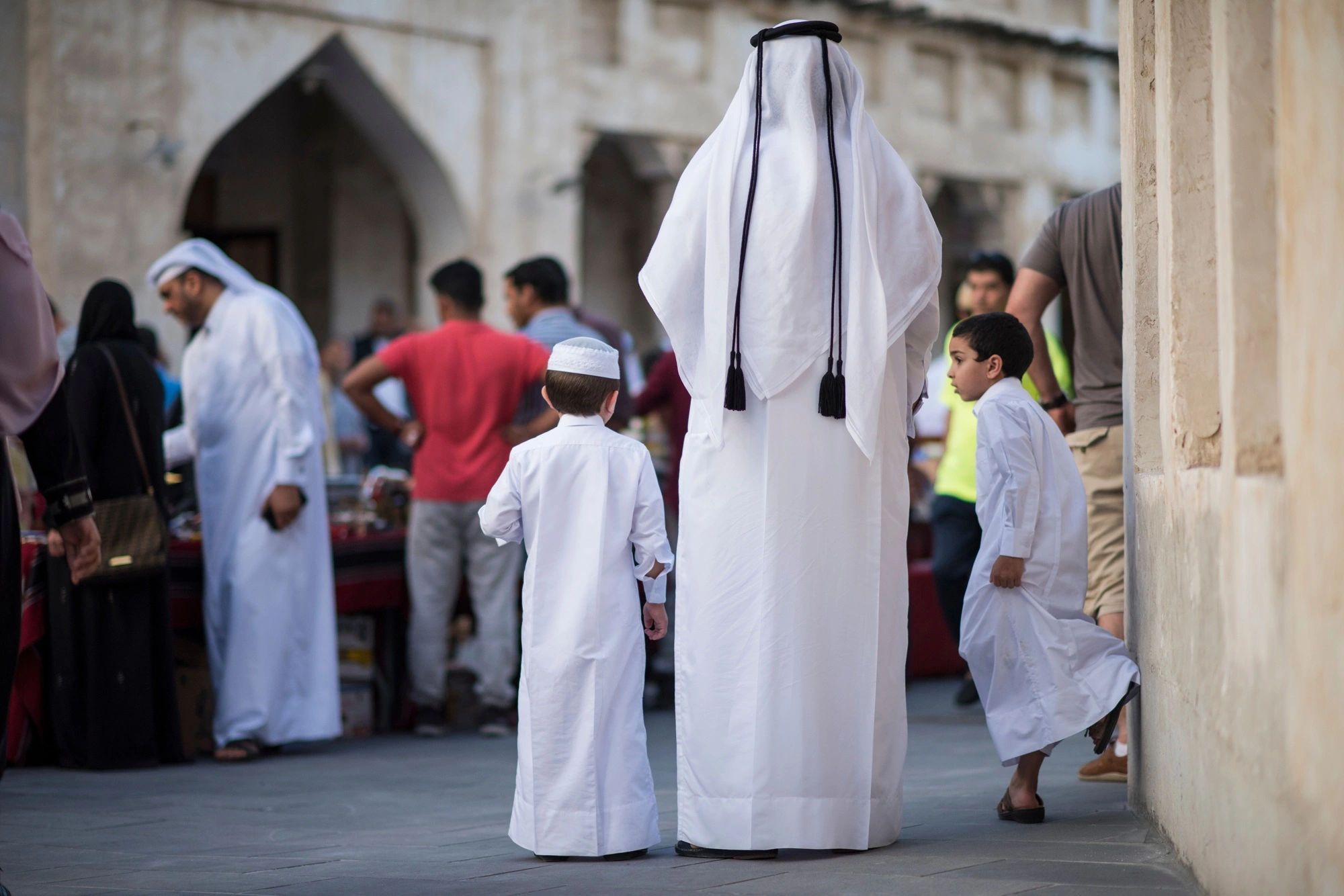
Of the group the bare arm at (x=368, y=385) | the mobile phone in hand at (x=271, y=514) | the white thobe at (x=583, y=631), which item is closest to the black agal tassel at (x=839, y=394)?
the white thobe at (x=583, y=631)

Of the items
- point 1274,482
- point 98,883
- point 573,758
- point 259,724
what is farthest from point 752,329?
point 259,724

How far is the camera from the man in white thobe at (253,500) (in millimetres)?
7160

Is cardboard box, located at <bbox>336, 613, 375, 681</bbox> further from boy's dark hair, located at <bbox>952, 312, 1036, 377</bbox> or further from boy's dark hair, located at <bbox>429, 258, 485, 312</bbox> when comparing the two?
boy's dark hair, located at <bbox>952, 312, 1036, 377</bbox>

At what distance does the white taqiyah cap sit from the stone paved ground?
1299 millimetres

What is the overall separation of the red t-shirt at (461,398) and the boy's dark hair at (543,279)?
42cm

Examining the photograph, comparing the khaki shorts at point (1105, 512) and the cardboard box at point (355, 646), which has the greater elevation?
the khaki shorts at point (1105, 512)

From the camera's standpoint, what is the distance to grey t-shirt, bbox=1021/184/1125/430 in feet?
19.1

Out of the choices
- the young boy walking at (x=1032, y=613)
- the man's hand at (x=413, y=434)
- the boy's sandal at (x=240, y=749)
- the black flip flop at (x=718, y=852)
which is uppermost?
the man's hand at (x=413, y=434)

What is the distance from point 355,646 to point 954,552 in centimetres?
282

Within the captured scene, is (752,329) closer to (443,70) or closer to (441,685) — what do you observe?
(441,685)

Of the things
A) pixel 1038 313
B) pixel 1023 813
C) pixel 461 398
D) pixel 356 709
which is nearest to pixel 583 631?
pixel 1023 813

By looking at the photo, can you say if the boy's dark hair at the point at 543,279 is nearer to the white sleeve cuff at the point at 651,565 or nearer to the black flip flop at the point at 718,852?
the white sleeve cuff at the point at 651,565

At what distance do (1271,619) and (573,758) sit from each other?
2.02 meters

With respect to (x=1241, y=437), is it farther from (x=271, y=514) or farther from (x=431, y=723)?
(x=431, y=723)
